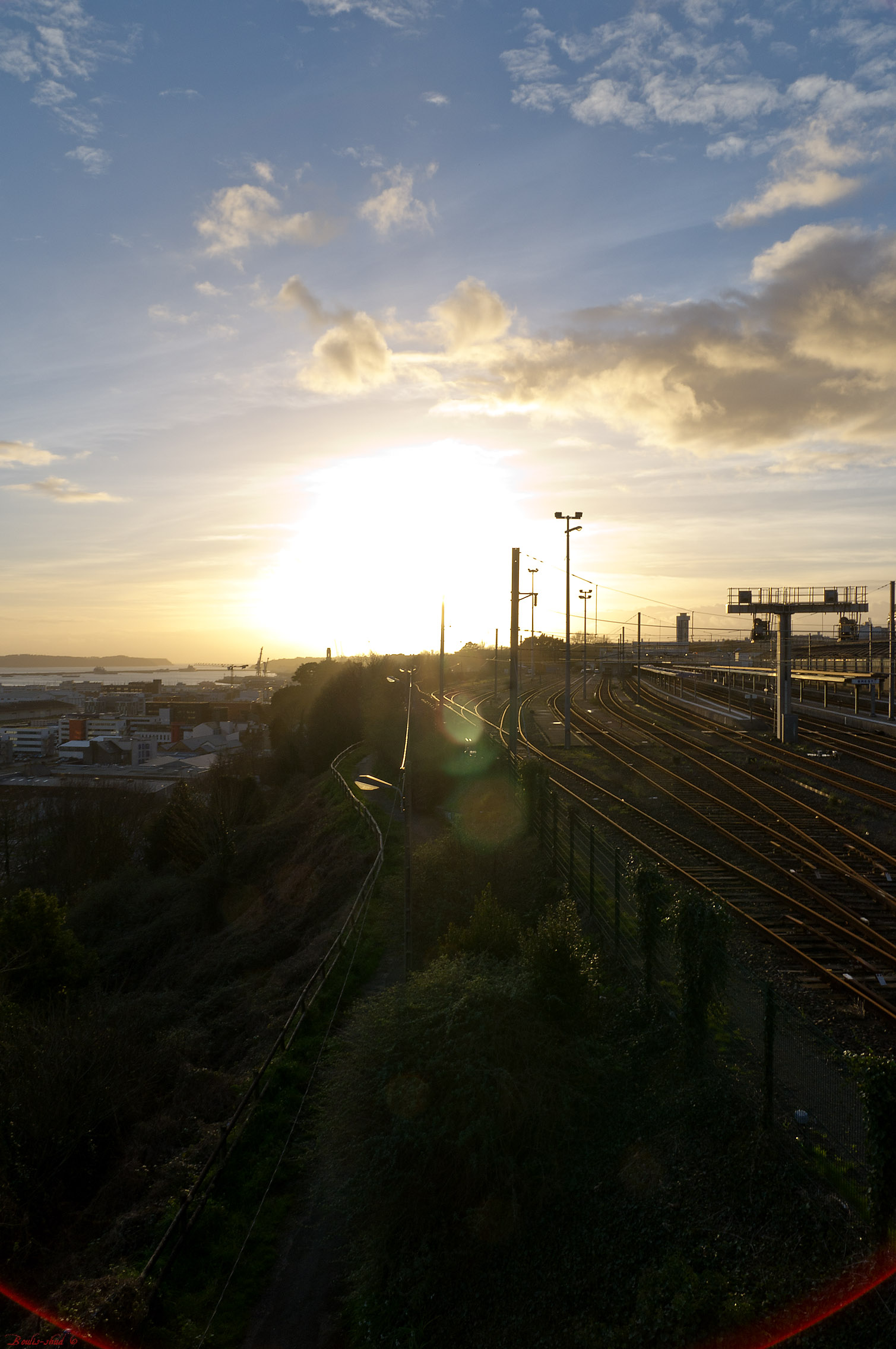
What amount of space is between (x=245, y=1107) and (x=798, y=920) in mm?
9921

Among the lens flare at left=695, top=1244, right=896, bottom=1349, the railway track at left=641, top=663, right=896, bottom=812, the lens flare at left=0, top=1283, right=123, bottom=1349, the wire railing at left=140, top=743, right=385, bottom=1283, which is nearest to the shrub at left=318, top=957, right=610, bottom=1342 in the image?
the wire railing at left=140, top=743, right=385, bottom=1283

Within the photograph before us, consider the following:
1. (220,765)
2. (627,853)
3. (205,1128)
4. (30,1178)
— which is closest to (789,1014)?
(627,853)

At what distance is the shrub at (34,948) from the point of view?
20.8 m

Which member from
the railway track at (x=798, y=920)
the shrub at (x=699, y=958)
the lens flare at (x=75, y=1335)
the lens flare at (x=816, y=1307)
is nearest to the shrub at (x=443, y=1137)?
the shrub at (x=699, y=958)

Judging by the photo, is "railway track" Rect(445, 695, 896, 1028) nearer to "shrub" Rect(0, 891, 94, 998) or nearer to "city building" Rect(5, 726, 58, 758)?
"shrub" Rect(0, 891, 94, 998)

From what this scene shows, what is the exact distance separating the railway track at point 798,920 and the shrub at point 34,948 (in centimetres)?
1617

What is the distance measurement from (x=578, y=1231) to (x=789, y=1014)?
3.31 m

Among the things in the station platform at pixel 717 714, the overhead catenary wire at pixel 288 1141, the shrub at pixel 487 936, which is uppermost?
the station platform at pixel 717 714

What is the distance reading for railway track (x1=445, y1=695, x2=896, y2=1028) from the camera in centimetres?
1024

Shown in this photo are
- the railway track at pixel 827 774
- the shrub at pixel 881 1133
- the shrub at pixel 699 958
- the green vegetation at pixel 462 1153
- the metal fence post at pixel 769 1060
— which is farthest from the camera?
the railway track at pixel 827 774

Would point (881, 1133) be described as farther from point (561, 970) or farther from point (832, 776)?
point (832, 776)

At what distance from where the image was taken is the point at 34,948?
2098 centimetres

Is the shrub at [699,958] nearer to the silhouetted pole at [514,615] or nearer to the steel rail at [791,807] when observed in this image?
the steel rail at [791,807]

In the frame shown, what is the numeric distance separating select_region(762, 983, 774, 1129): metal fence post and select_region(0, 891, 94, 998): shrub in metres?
20.1
